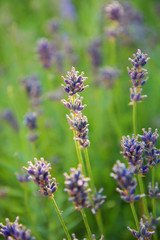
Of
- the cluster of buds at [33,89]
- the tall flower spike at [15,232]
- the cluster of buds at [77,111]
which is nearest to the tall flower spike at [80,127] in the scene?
the cluster of buds at [77,111]

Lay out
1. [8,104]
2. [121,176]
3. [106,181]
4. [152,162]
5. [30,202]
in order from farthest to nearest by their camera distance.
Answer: [8,104] → [106,181] → [30,202] → [152,162] → [121,176]

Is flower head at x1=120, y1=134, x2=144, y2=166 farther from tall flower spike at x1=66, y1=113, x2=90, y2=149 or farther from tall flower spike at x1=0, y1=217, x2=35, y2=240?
tall flower spike at x1=0, y1=217, x2=35, y2=240

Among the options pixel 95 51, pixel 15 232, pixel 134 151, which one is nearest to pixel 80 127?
pixel 134 151

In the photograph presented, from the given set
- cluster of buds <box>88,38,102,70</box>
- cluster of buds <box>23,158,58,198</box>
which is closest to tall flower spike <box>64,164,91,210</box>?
cluster of buds <box>23,158,58,198</box>

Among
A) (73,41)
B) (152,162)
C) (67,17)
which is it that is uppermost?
(67,17)

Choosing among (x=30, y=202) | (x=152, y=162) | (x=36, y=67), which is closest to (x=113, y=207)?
(x=30, y=202)

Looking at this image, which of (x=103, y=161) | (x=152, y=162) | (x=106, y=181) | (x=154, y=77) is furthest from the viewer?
(x=154, y=77)

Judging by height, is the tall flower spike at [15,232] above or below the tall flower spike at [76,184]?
below

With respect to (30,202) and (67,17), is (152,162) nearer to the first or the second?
(30,202)

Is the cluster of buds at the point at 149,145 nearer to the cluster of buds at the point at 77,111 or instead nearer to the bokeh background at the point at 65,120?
the cluster of buds at the point at 77,111
